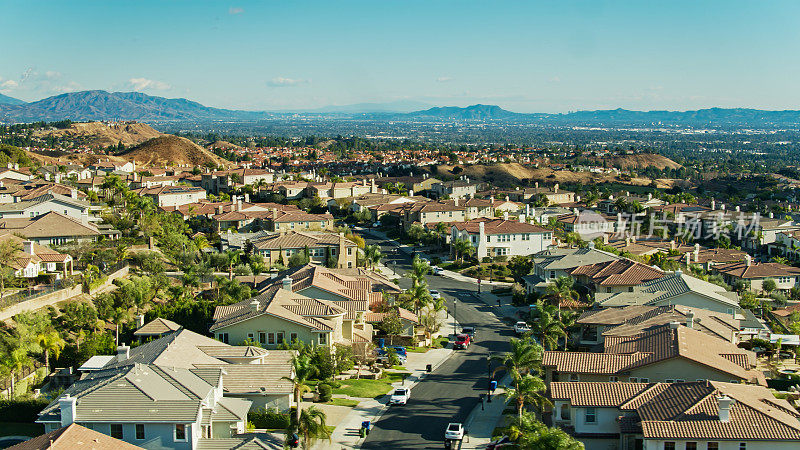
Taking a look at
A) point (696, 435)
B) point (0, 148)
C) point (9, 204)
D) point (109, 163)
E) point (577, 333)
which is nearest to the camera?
point (696, 435)

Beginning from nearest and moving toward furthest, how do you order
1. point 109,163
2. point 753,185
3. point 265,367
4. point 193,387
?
point 193,387 < point 265,367 < point 109,163 < point 753,185

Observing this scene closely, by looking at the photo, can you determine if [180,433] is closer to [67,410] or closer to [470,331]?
[67,410]

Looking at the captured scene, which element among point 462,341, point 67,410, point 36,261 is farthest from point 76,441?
point 36,261

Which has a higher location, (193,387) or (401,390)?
(193,387)

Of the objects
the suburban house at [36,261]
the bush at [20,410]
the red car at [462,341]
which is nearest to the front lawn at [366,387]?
the red car at [462,341]

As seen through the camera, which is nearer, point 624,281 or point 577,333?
point 577,333

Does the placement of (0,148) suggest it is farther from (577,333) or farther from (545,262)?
(577,333)

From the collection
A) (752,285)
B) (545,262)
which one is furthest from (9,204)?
(752,285)
